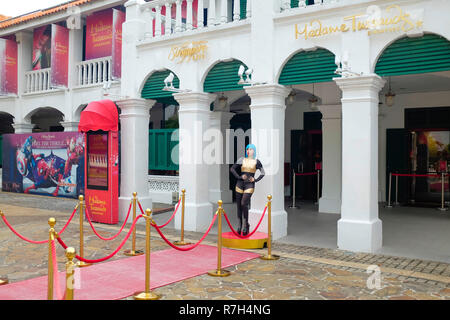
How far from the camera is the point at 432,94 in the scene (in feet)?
46.5

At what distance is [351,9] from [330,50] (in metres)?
0.84

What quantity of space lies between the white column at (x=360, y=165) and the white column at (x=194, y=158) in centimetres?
354

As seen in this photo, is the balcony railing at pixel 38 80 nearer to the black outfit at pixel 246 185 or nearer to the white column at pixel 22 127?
the white column at pixel 22 127

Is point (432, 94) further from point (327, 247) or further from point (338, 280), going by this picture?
point (338, 280)

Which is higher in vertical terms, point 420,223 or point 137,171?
point 137,171

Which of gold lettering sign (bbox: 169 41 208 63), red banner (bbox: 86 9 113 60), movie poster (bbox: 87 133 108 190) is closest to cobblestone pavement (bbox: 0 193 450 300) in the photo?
movie poster (bbox: 87 133 108 190)

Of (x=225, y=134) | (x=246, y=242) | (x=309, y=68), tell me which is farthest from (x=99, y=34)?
(x=246, y=242)

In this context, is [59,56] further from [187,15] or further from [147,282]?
[147,282]

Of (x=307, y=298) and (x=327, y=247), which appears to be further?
(x=327, y=247)

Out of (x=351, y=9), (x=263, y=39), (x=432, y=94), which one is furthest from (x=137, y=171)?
(x=432, y=94)

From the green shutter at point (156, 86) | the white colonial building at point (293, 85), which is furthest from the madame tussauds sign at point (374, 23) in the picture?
the green shutter at point (156, 86)

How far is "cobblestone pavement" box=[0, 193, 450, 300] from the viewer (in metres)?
5.73

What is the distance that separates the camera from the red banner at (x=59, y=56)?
17000 mm
